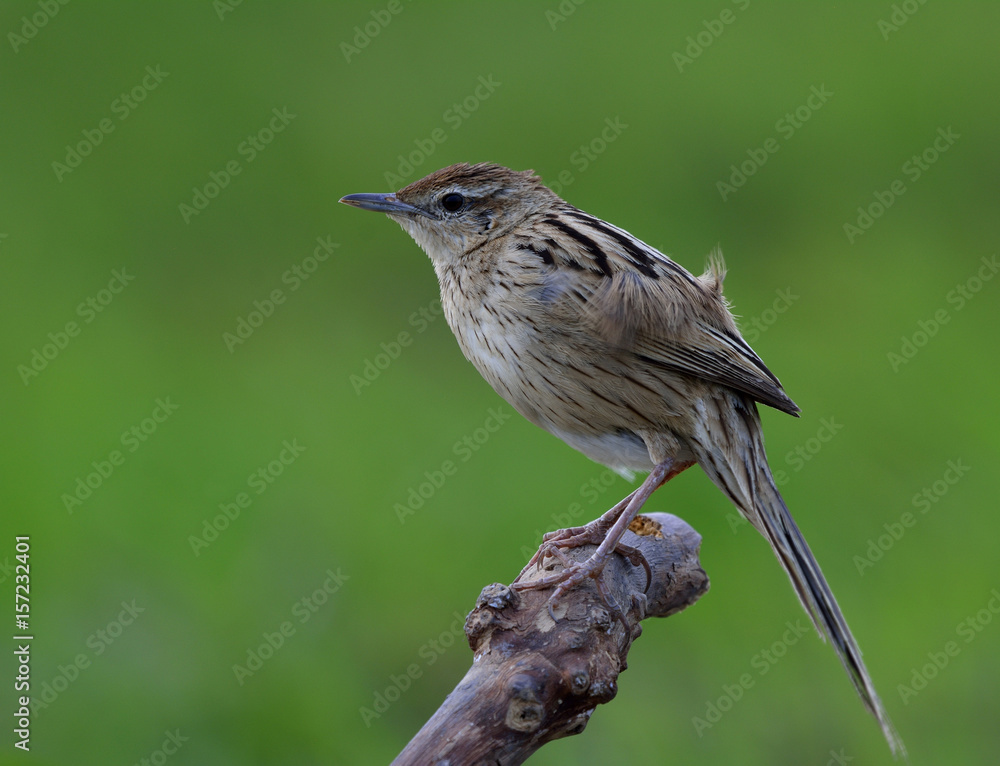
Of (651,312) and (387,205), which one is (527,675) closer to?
(651,312)

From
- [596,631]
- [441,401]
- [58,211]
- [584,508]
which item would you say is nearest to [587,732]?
[584,508]

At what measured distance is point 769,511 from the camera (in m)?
6.01

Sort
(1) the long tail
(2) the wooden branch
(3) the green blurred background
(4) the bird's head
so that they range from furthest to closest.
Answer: (3) the green blurred background → (4) the bird's head → (1) the long tail → (2) the wooden branch

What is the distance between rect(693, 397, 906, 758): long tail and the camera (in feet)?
18.8

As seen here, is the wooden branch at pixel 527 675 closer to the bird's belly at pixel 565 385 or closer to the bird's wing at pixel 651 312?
the bird's belly at pixel 565 385

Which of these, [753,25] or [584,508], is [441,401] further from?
[753,25]

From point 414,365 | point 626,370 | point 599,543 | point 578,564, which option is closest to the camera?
point 578,564

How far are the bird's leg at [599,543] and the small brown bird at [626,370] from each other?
10 mm

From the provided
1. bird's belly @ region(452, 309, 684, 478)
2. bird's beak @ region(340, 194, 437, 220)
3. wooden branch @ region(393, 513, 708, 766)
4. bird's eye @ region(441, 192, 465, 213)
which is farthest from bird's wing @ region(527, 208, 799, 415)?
wooden branch @ region(393, 513, 708, 766)

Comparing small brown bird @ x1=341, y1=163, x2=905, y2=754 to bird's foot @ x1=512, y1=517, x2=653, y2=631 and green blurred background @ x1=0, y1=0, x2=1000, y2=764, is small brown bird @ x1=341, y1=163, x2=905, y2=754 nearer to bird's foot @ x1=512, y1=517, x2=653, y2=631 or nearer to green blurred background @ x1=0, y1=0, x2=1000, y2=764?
bird's foot @ x1=512, y1=517, x2=653, y2=631

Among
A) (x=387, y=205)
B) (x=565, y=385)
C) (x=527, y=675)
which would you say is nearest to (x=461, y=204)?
(x=387, y=205)

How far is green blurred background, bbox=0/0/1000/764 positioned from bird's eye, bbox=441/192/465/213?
3.44 m

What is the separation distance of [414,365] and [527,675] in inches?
309

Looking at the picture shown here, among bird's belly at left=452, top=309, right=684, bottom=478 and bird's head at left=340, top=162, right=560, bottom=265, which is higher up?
bird's head at left=340, top=162, right=560, bottom=265
